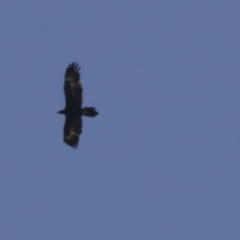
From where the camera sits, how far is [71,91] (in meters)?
45.4

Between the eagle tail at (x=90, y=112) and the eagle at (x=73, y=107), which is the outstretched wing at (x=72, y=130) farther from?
the eagle tail at (x=90, y=112)

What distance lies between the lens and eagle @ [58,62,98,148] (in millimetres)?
45378

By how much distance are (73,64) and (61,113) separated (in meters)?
2.18

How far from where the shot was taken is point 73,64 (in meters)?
45.9

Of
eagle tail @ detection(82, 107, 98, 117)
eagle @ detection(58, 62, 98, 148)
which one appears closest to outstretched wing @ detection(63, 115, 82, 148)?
eagle @ detection(58, 62, 98, 148)

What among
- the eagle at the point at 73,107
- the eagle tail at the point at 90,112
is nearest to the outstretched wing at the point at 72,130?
the eagle at the point at 73,107

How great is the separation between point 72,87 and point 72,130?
1891mm

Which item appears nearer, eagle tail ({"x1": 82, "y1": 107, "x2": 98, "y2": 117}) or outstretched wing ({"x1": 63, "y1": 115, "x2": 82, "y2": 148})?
eagle tail ({"x1": 82, "y1": 107, "x2": 98, "y2": 117})

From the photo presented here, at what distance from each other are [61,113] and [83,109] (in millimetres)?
1780

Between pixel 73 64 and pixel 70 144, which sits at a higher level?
pixel 73 64

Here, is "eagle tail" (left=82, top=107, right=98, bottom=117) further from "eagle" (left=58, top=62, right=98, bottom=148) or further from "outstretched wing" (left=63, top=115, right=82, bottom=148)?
"outstretched wing" (left=63, top=115, right=82, bottom=148)

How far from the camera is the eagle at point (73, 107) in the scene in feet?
149

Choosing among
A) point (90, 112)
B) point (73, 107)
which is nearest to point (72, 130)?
point (73, 107)

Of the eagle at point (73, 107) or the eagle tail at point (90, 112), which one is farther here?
the eagle at point (73, 107)
